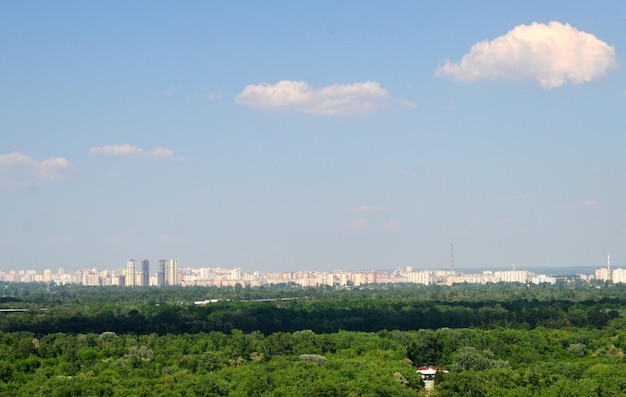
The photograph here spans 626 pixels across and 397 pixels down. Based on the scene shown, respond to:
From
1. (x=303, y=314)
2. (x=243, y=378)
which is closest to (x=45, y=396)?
(x=243, y=378)

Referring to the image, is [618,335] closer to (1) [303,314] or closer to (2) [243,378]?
(2) [243,378]

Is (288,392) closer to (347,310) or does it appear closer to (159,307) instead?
(347,310)

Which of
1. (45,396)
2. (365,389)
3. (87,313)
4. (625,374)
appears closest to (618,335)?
(625,374)

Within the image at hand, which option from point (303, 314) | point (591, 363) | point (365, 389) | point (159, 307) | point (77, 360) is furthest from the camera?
point (159, 307)

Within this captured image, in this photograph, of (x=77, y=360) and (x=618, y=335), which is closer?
(x=77, y=360)

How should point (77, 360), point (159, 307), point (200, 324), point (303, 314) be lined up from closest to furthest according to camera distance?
1. point (77, 360)
2. point (200, 324)
3. point (303, 314)
4. point (159, 307)

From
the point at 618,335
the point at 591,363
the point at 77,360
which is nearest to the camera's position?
the point at 591,363
